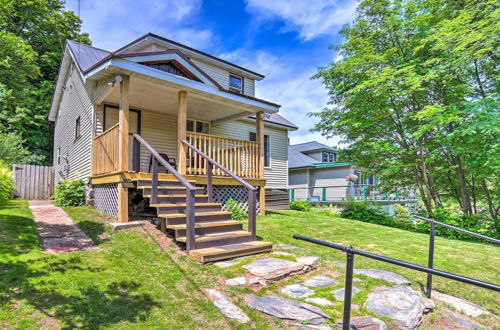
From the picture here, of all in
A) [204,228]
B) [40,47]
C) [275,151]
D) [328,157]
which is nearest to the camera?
[204,228]

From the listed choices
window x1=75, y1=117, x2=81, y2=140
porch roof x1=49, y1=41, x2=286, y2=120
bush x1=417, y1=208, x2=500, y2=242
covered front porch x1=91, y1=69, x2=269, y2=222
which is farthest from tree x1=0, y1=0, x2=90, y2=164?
bush x1=417, y1=208, x2=500, y2=242

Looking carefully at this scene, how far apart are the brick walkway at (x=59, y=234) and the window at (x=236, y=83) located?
8.84 m

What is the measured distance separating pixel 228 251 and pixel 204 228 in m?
0.81

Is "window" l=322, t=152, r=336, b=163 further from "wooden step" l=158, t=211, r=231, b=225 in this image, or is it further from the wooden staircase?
"wooden step" l=158, t=211, r=231, b=225

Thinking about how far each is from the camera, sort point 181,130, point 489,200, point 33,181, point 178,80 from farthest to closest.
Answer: point 33,181, point 489,200, point 181,130, point 178,80

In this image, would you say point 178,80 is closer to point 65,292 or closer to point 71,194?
point 71,194

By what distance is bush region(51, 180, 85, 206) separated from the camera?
8.57 metres

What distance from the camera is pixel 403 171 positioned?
1261 cm

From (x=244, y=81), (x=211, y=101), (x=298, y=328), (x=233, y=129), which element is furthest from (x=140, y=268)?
(x=244, y=81)

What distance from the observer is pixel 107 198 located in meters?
7.19

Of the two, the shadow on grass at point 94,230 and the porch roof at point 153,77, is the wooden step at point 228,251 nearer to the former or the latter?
the shadow on grass at point 94,230

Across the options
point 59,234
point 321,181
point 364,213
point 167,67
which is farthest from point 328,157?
point 59,234

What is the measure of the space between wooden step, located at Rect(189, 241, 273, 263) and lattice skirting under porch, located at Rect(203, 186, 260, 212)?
331 centimetres

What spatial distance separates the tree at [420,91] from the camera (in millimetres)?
8344
